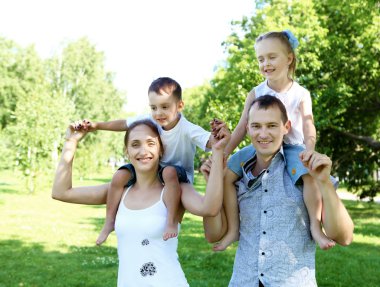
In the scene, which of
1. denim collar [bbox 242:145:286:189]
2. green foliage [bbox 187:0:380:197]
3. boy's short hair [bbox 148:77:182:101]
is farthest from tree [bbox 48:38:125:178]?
denim collar [bbox 242:145:286:189]

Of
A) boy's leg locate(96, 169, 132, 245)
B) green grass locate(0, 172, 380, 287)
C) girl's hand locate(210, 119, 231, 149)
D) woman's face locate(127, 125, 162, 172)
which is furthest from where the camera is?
green grass locate(0, 172, 380, 287)

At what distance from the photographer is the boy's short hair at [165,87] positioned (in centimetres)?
335

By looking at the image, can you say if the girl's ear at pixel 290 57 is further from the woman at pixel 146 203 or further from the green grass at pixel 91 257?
the green grass at pixel 91 257

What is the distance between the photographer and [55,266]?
31.2 feet

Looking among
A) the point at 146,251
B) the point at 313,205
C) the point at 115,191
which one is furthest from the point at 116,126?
the point at 313,205

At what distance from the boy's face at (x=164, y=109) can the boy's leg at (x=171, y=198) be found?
0.50 metres

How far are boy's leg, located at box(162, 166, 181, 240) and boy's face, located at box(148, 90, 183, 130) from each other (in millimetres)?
501

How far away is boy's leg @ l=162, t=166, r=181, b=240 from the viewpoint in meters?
2.67

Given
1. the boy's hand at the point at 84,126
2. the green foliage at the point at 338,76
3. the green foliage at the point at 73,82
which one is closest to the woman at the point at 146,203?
the boy's hand at the point at 84,126

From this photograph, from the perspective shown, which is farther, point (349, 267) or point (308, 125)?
point (349, 267)

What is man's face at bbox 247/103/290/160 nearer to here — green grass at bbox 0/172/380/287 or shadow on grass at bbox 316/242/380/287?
green grass at bbox 0/172/380/287

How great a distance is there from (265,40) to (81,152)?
1503 inches

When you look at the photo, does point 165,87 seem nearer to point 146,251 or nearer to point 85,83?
point 146,251

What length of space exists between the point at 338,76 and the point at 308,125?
1719 centimetres
